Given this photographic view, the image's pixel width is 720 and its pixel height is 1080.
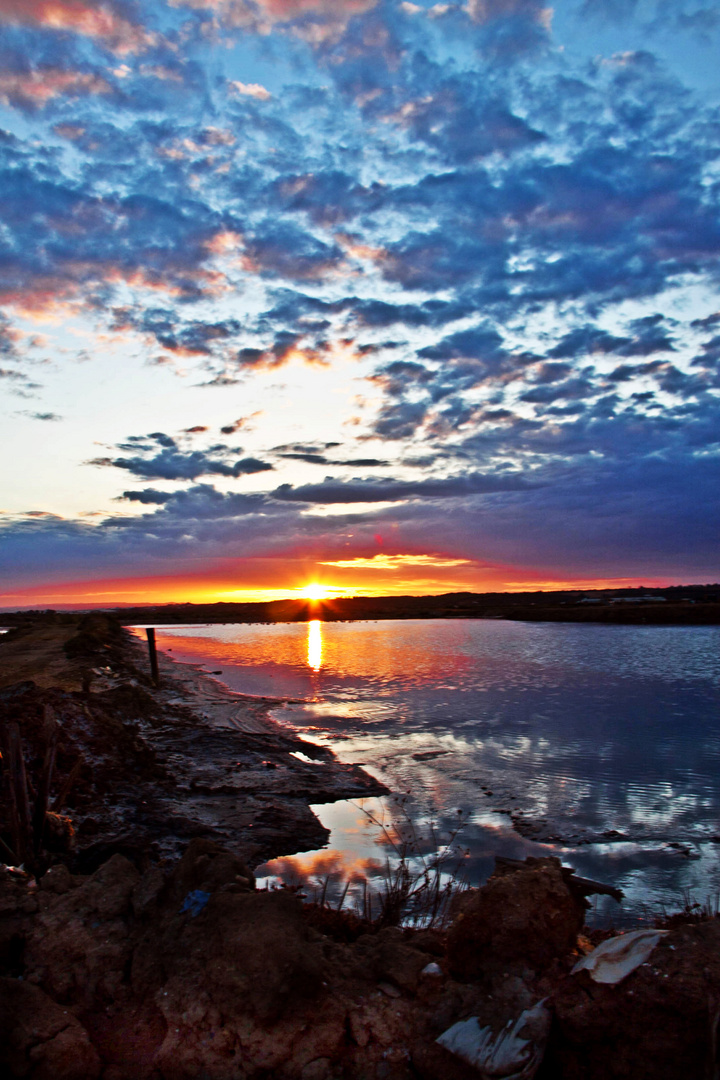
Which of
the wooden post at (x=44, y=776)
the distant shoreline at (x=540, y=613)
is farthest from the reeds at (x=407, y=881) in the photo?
the distant shoreline at (x=540, y=613)

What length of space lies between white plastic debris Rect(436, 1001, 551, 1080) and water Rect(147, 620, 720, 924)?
4327 millimetres

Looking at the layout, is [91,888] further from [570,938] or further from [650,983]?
[650,983]

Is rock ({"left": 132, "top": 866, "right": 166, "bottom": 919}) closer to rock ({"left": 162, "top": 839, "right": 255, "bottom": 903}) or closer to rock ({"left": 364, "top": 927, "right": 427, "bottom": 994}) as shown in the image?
rock ({"left": 162, "top": 839, "right": 255, "bottom": 903})

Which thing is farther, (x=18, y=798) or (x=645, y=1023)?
(x=18, y=798)

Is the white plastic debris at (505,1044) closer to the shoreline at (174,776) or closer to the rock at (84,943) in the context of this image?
the rock at (84,943)

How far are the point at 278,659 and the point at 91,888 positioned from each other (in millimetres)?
39975

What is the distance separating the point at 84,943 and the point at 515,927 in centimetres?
368

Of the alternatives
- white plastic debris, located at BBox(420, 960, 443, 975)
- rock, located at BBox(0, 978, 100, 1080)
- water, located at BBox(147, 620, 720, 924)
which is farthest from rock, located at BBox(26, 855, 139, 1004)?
water, located at BBox(147, 620, 720, 924)

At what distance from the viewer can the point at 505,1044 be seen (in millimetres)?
4352

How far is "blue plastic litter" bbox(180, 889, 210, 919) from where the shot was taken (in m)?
5.62

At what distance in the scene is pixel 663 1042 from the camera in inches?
166

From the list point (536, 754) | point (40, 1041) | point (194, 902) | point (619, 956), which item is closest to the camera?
point (40, 1041)

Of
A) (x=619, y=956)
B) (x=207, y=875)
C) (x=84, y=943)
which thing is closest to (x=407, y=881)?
(x=207, y=875)

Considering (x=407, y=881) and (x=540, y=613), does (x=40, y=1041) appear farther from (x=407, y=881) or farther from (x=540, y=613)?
(x=540, y=613)
